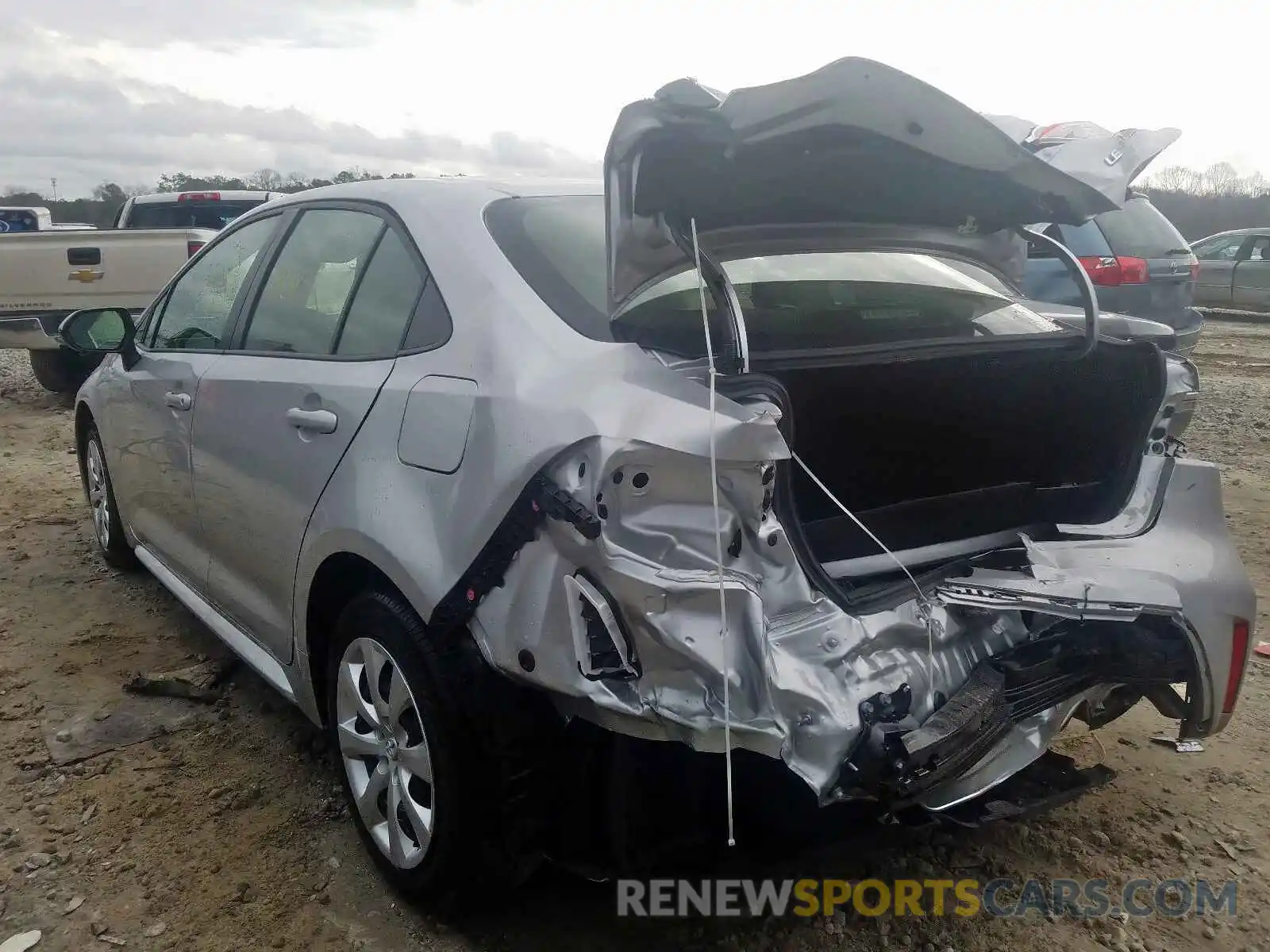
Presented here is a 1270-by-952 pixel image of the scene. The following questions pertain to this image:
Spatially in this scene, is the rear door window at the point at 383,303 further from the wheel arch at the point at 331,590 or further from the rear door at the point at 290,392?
the wheel arch at the point at 331,590

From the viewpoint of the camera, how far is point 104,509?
4.58 m

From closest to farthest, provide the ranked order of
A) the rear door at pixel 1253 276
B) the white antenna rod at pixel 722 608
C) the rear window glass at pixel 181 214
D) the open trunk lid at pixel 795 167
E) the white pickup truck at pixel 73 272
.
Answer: the white antenna rod at pixel 722 608
the open trunk lid at pixel 795 167
the white pickup truck at pixel 73 272
the rear window glass at pixel 181 214
the rear door at pixel 1253 276

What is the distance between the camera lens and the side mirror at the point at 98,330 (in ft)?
13.2

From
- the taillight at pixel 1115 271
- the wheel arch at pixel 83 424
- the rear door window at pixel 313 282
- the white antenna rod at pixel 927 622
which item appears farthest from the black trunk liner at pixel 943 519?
the taillight at pixel 1115 271

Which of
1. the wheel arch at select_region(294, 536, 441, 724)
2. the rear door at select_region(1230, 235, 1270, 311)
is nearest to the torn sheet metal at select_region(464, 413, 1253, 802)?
the wheel arch at select_region(294, 536, 441, 724)

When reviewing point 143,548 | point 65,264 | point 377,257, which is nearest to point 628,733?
point 377,257

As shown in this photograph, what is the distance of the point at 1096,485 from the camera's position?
2.66m

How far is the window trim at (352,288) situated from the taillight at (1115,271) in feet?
22.6

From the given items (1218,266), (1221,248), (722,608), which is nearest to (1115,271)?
(722,608)

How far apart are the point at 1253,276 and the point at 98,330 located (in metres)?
15.4

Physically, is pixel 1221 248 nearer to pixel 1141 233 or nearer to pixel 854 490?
pixel 1141 233

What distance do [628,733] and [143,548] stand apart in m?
2.96

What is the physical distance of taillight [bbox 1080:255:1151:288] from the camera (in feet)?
26.6

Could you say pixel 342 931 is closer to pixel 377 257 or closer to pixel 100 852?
pixel 100 852
